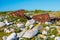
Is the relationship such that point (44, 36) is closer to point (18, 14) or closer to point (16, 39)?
point (16, 39)

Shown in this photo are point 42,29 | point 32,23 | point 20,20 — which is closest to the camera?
point 42,29

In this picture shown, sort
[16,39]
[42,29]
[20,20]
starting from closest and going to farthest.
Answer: [16,39], [42,29], [20,20]

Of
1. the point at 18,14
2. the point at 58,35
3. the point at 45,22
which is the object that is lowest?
the point at 58,35

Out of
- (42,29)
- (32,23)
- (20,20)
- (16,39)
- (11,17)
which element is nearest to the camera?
(16,39)

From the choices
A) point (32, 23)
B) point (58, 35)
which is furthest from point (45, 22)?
point (58, 35)

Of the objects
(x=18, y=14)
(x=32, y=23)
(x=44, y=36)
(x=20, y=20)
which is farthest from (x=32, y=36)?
(x=18, y=14)

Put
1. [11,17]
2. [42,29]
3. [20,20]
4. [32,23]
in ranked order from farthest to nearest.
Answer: [11,17]
[20,20]
[32,23]
[42,29]

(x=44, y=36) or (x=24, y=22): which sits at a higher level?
(x=24, y=22)

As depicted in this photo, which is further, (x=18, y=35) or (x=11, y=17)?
(x=11, y=17)

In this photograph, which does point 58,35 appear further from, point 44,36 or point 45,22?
point 45,22
